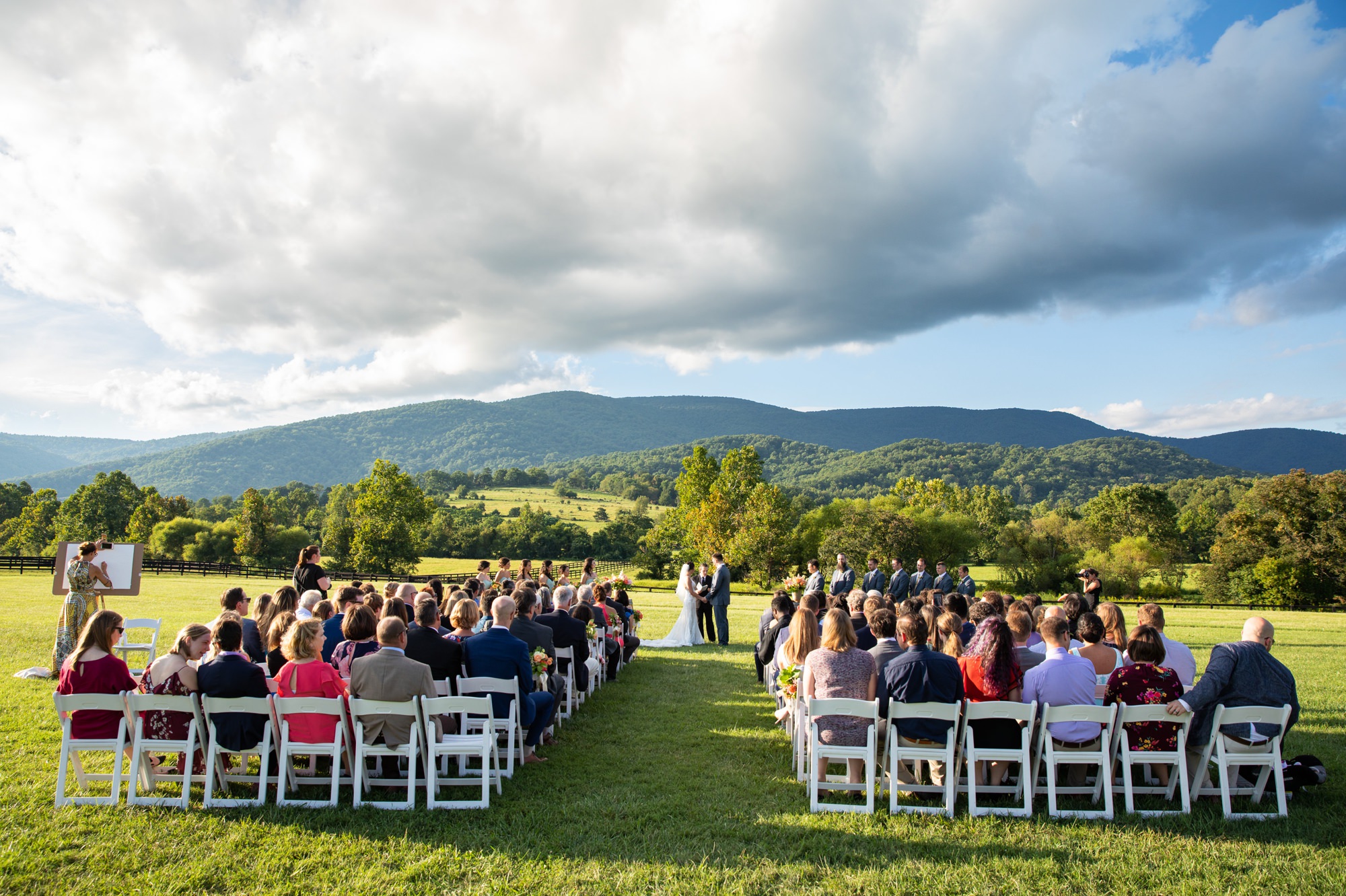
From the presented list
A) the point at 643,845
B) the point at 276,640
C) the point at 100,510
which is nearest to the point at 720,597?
the point at 276,640

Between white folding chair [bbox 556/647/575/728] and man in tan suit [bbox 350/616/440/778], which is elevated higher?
man in tan suit [bbox 350/616/440/778]

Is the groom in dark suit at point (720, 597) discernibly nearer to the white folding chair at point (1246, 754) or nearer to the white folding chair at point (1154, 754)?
the white folding chair at point (1154, 754)

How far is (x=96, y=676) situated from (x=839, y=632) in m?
5.98

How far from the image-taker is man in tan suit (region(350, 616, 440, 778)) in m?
5.89

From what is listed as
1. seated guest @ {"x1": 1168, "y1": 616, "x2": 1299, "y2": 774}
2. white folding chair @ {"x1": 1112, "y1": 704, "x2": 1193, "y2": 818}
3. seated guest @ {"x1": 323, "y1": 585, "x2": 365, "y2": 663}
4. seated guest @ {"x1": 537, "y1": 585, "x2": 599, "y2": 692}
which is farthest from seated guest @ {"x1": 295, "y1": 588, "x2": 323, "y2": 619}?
seated guest @ {"x1": 1168, "y1": 616, "x2": 1299, "y2": 774}

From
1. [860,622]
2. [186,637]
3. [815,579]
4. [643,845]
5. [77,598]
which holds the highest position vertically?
[186,637]

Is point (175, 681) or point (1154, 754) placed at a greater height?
→ point (175, 681)

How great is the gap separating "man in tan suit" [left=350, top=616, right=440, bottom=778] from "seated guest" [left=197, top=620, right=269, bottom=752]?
0.75m

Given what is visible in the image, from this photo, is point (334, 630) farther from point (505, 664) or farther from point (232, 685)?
point (505, 664)

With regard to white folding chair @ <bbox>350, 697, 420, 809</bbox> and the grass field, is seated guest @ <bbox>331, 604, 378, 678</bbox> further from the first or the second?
the grass field

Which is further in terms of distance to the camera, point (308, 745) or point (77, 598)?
point (77, 598)

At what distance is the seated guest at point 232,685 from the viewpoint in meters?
5.77

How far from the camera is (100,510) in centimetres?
6581

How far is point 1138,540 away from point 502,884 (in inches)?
2428
